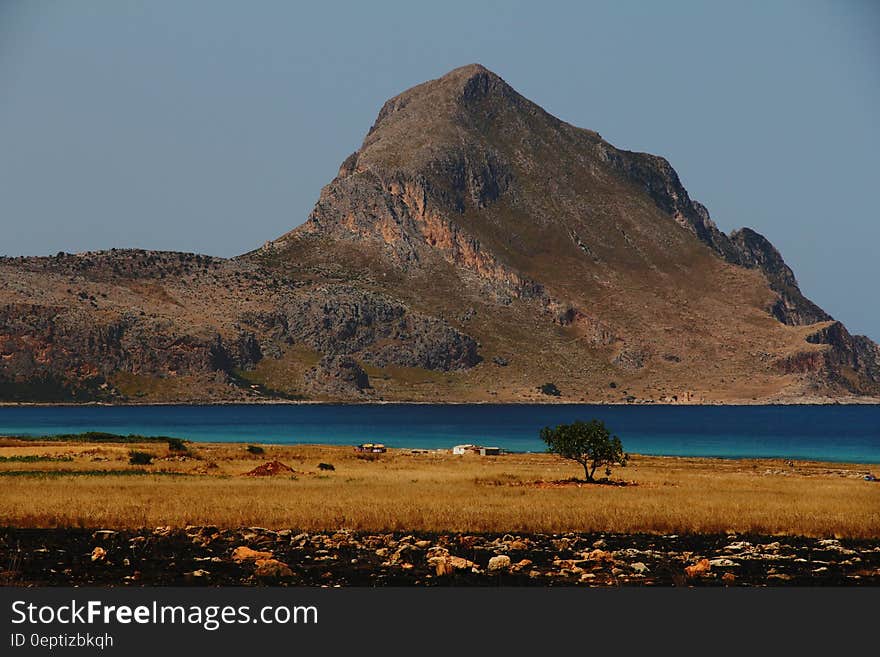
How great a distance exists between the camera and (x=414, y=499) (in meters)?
51.2

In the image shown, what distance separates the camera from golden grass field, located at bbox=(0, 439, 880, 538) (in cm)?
4303

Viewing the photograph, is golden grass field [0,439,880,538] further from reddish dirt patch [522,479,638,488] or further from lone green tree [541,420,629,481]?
lone green tree [541,420,629,481]

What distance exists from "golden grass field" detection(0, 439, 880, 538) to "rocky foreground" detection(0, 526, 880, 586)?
2.32 m

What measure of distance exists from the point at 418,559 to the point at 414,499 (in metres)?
16.2

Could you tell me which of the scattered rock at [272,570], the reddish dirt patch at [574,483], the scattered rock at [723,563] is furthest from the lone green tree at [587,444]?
the scattered rock at [272,570]

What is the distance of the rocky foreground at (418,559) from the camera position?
105 feet

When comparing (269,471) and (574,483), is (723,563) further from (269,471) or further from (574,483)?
(269,471)

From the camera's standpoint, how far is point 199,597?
28.5 metres

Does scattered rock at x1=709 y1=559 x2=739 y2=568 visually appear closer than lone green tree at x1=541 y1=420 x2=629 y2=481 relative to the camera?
Yes

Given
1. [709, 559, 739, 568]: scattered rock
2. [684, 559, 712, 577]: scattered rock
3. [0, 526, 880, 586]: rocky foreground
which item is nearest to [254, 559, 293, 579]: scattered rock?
[0, 526, 880, 586]: rocky foreground

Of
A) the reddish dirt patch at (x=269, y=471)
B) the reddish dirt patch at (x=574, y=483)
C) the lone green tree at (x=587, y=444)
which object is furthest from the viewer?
the lone green tree at (x=587, y=444)

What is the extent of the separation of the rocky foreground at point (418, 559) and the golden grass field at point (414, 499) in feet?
7.60

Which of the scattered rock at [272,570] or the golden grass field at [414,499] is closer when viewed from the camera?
the scattered rock at [272,570]

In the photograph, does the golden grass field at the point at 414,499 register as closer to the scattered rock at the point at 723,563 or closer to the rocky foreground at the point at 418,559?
the rocky foreground at the point at 418,559
